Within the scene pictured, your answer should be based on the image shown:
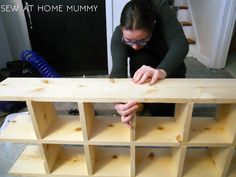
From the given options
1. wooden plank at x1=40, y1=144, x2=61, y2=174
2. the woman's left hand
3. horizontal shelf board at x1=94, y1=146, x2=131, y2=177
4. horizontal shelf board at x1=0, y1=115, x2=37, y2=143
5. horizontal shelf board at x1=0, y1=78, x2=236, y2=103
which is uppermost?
the woman's left hand

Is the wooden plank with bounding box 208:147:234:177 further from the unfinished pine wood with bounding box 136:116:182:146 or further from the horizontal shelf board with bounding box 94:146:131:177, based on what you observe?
the horizontal shelf board with bounding box 94:146:131:177

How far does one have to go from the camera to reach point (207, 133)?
810mm

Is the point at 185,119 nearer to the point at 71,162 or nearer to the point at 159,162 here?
the point at 159,162

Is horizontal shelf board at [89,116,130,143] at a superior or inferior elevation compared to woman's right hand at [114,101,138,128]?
inferior

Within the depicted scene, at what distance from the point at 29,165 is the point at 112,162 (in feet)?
1.31

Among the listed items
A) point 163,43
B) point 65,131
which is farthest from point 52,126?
point 163,43

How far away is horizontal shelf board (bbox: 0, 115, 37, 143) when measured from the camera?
0.82 metres

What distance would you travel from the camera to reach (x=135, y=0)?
883 mm

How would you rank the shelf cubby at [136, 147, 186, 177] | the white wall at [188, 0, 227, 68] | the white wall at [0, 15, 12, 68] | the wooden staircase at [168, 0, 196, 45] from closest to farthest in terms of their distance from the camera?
the shelf cubby at [136, 147, 186, 177], the white wall at [0, 15, 12, 68], the white wall at [188, 0, 227, 68], the wooden staircase at [168, 0, 196, 45]

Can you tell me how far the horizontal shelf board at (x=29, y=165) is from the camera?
0.95 metres

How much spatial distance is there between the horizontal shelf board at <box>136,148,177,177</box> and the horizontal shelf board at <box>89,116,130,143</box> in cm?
22

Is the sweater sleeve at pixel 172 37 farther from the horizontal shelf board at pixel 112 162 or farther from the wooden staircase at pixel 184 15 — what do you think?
the wooden staircase at pixel 184 15

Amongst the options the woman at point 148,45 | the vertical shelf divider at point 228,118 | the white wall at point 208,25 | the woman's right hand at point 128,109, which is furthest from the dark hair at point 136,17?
the white wall at point 208,25

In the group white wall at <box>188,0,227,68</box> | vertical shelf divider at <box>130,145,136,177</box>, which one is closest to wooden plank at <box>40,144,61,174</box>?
vertical shelf divider at <box>130,145,136,177</box>
